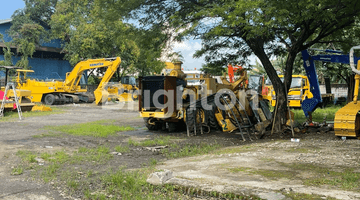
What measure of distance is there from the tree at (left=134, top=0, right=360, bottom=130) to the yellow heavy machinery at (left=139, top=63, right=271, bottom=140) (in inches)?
63.3

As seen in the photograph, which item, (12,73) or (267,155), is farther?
(12,73)

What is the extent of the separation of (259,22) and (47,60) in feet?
106

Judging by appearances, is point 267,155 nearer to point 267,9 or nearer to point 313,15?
point 267,9

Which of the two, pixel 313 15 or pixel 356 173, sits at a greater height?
pixel 313 15

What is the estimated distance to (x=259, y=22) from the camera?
980cm

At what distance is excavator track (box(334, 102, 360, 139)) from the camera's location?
10.3 m

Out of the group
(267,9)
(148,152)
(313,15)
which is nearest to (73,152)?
(148,152)

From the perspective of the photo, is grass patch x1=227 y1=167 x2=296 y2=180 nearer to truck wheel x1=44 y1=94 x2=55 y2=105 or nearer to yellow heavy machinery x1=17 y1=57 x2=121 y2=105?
yellow heavy machinery x1=17 y1=57 x2=121 y2=105

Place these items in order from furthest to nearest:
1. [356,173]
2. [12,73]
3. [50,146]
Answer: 1. [12,73]
2. [50,146]
3. [356,173]

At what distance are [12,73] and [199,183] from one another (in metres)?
30.5

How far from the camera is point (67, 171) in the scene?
723 centimetres

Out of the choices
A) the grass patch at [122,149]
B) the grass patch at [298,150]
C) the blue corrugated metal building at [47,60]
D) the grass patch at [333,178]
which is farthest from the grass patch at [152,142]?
the blue corrugated metal building at [47,60]

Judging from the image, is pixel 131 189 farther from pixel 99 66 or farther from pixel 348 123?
pixel 99 66

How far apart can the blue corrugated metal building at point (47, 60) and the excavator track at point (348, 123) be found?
30488 mm
